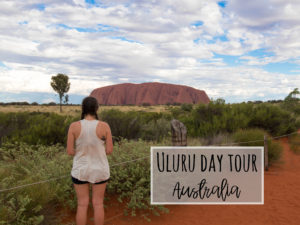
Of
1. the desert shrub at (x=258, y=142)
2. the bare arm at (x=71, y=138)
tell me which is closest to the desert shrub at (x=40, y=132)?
the bare arm at (x=71, y=138)

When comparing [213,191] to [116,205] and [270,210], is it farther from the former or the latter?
[116,205]

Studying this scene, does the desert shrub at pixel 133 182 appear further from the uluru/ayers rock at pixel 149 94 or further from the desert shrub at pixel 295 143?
Result: the uluru/ayers rock at pixel 149 94

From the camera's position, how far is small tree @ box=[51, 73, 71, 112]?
4751 cm

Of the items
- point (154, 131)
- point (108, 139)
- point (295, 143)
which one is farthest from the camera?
point (295, 143)

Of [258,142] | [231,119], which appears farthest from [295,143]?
[258,142]

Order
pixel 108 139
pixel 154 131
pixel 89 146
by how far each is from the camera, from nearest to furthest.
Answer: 1. pixel 89 146
2. pixel 108 139
3. pixel 154 131

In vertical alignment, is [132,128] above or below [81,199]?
above

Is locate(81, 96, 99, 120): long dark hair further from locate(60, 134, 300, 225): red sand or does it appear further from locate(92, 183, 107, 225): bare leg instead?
locate(60, 134, 300, 225): red sand

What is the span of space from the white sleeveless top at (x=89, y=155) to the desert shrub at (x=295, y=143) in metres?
10.6

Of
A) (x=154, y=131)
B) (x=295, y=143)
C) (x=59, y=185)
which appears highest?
(x=154, y=131)

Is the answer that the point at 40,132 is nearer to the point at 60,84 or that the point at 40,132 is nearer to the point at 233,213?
the point at 233,213

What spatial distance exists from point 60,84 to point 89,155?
46791 mm

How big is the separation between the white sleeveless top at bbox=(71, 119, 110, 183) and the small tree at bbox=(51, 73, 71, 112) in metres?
46.5

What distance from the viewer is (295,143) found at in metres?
12.5
